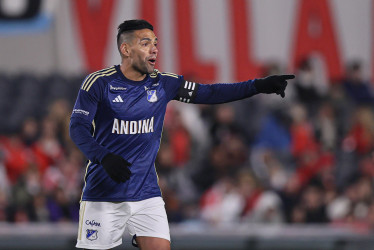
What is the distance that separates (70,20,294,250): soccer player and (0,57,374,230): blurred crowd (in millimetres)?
4655

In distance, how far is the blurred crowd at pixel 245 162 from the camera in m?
10.9

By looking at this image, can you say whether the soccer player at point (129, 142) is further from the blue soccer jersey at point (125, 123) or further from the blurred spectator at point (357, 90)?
the blurred spectator at point (357, 90)

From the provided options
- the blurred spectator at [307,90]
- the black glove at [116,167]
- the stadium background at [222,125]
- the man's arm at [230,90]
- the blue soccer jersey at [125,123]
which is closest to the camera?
the black glove at [116,167]

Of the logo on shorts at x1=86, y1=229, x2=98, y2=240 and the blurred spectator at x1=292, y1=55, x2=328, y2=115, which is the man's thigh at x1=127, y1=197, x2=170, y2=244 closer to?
the logo on shorts at x1=86, y1=229, x2=98, y2=240

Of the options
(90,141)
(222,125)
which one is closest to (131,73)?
(90,141)

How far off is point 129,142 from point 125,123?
138mm

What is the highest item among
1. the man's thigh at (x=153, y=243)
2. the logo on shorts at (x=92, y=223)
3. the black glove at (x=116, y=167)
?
the black glove at (x=116, y=167)

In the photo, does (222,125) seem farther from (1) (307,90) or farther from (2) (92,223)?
(2) (92,223)

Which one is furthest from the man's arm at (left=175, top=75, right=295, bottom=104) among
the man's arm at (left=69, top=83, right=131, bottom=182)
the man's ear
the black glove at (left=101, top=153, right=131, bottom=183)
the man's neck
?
the black glove at (left=101, top=153, right=131, bottom=183)

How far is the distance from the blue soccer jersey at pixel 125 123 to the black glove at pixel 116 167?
29cm

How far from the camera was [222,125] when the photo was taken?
12375 millimetres

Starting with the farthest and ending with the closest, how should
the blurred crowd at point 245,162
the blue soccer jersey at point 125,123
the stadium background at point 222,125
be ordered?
the blurred crowd at point 245,162 < the stadium background at point 222,125 < the blue soccer jersey at point 125,123

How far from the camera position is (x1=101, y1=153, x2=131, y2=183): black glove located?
5.46 metres

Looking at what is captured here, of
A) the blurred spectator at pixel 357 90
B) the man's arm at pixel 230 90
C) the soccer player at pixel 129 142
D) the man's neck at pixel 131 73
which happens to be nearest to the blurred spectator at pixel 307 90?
the blurred spectator at pixel 357 90
